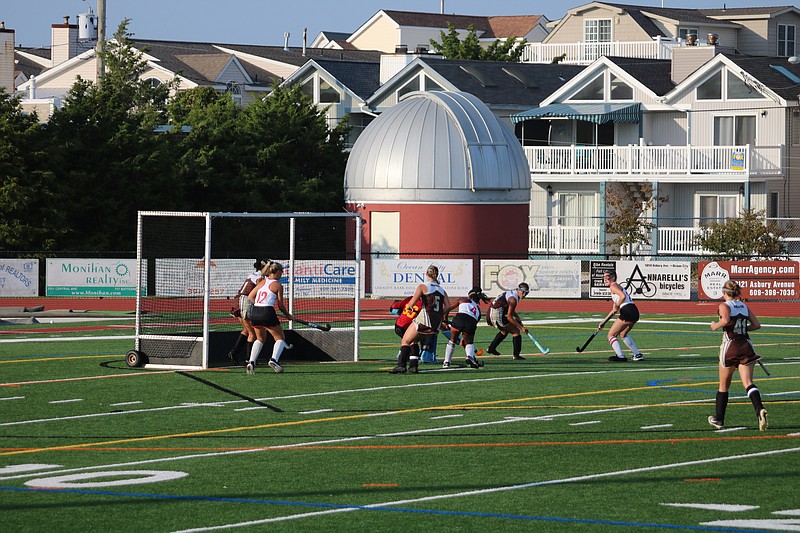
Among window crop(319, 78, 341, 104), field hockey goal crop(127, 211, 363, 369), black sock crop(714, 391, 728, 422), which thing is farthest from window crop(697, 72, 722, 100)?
black sock crop(714, 391, 728, 422)

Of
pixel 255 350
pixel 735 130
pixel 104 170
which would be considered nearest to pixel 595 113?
pixel 735 130

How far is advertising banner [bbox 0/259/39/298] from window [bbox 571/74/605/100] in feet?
91.8

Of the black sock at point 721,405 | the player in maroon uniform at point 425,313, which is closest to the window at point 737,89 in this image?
the player in maroon uniform at point 425,313

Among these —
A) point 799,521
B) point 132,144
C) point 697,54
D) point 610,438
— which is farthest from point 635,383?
point 697,54

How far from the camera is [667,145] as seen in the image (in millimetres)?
57188

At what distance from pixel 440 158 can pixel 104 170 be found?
11.9 meters

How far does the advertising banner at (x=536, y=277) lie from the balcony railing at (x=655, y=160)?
15424 millimetres

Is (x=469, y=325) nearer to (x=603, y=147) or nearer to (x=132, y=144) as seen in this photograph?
(x=132, y=144)

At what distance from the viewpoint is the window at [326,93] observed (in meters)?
68.2

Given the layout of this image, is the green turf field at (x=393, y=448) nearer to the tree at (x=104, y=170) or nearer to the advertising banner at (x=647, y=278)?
the advertising banner at (x=647, y=278)

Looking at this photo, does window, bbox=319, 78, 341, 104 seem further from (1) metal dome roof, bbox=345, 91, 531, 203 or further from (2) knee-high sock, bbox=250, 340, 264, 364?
(2) knee-high sock, bbox=250, 340, 264, 364

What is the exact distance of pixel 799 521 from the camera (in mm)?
11141

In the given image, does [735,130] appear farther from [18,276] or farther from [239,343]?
[239,343]

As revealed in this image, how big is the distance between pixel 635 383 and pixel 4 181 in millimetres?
29717
